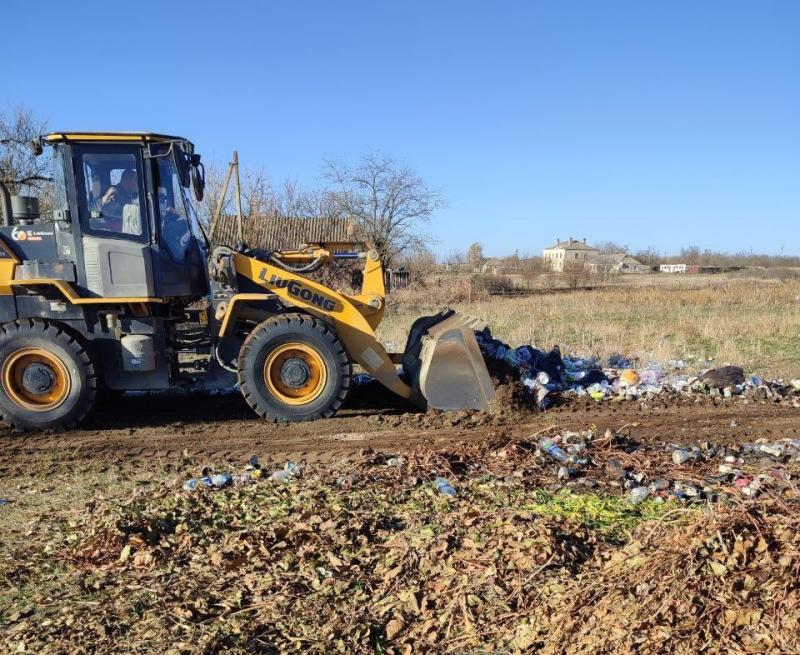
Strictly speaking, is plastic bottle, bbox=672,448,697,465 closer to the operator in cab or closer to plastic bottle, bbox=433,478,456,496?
plastic bottle, bbox=433,478,456,496

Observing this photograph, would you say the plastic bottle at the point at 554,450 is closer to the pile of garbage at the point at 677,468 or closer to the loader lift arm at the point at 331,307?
the pile of garbage at the point at 677,468

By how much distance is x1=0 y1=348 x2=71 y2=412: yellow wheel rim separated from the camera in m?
6.13

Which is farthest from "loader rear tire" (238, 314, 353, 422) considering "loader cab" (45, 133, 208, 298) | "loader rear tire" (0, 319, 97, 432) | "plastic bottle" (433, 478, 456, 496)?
"plastic bottle" (433, 478, 456, 496)

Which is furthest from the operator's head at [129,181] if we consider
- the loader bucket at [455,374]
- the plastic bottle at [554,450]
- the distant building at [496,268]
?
the distant building at [496,268]

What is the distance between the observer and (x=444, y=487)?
180 inches

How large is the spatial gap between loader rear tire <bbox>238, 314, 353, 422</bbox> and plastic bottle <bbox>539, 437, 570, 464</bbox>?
218cm

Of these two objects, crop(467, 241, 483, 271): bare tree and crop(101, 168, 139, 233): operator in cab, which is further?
crop(467, 241, 483, 271): bare tree

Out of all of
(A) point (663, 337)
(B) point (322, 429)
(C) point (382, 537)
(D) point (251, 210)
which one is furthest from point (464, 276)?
(C) point (382, 537)

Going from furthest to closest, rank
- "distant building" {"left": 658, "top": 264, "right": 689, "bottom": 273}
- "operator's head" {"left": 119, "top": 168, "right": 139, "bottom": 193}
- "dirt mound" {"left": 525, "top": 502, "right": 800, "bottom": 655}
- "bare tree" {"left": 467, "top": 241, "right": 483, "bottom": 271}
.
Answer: "distant building" {"left": 658, "top": 264, "right": 689, "bottom": 273}
"bare tree" {"left": 467, "top": 241, "right": 483, "bottom": 271}
"operator's head" {"left": 119, "top": 168, "right": 139, "bottom": 193}
"dirt mound" {"left": 525, "top": 502, "right": 800, "bottom": 655}

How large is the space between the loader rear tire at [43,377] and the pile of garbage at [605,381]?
4356 millimetres

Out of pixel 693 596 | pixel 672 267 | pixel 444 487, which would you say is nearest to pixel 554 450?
pixel 444 487

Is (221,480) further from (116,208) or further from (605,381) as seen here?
(605,381)

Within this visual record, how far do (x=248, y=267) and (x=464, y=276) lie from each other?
2107 cm

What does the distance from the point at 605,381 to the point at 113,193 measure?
599cm
